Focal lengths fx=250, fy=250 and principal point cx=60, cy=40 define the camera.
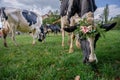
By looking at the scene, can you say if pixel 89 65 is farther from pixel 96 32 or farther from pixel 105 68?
pixel 96 32

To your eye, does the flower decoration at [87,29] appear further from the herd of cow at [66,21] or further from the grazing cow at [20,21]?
the grazing cow at [20,21]

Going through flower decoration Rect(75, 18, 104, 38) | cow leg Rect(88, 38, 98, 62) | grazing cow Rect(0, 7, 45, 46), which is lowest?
cow leg Rect(88, 38, 98, 62)

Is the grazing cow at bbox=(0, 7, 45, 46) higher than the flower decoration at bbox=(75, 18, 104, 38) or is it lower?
higher

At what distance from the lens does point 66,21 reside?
10.2 metres

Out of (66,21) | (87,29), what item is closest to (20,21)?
(66,21)

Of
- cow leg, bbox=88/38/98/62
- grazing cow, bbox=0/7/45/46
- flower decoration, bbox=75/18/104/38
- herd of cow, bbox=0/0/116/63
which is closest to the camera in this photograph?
cow leg, bbox=88/38/98/62

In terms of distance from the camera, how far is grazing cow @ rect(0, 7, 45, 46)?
444 inches

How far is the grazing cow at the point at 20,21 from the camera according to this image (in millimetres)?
11289

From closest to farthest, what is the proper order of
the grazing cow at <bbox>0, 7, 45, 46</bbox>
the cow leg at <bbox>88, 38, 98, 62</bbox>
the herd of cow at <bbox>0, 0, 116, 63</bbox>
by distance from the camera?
the cow leg at <bbox>88, 38, 98, 62</bbox>
the herd of cow at <bbox>0, 0, 116, 63</bbox>
the grazing cow at <bbox>0, 7, 45, 46</bbox>

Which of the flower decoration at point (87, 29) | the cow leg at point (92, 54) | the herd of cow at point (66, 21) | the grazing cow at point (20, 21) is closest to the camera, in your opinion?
the cow leg at point (92, 54)

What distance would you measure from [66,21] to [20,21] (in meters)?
3.01

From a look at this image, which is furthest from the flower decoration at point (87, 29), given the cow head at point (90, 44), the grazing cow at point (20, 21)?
the grazing cow at point (20, 21)

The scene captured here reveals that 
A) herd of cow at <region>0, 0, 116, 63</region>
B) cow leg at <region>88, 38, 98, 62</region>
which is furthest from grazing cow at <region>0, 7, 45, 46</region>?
cow leg at <region>88, 38, 98, 62</region>

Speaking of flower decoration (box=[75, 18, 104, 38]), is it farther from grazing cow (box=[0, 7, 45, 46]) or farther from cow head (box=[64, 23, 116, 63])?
grazing cow (box=[0, 7, 45, 46])
